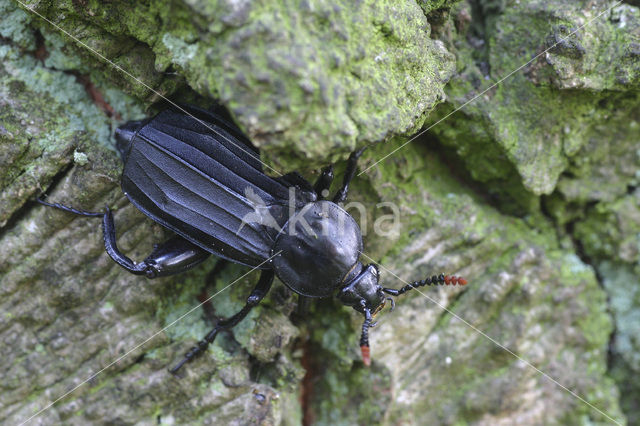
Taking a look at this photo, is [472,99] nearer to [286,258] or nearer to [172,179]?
[286,258]

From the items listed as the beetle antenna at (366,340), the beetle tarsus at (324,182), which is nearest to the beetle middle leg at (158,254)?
the beetle tarsus at (324,182)

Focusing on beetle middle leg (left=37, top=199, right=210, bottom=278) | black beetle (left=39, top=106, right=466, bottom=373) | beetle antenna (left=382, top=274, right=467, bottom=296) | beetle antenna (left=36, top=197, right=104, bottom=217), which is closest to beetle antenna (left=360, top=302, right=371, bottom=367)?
black beetle (left=39, top=106, right=466, bottom=373)

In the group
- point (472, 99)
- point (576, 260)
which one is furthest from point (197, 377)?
point (576, 260)

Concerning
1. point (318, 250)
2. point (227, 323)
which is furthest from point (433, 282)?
Answer: point (227, 323)

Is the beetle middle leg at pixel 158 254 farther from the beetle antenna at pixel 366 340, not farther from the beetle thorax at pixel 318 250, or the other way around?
the beetle antenna at pixel 366 340

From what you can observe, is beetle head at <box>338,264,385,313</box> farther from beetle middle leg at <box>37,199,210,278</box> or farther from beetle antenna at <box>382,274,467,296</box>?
beetle middle leg at <box>37,199,210,278</box>
